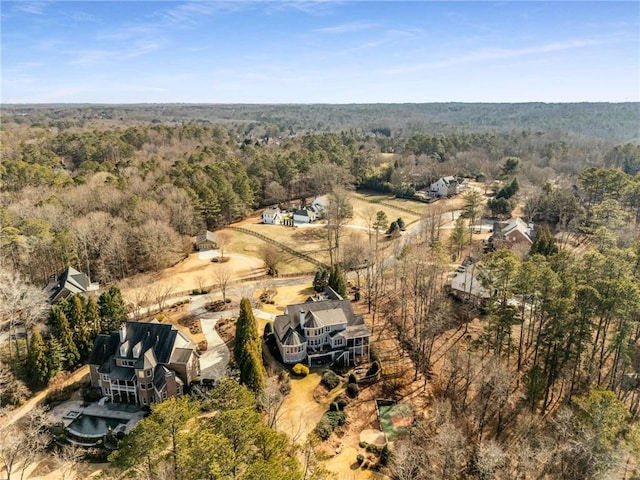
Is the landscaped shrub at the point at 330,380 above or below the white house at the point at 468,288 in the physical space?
below

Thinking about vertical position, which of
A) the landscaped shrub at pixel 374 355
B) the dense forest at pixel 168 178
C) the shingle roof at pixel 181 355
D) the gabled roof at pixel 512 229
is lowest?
the landscaped shrub at pixel 374 355

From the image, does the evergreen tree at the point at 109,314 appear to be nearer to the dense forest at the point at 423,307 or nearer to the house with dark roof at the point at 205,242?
the dense forest at the point at 423,307

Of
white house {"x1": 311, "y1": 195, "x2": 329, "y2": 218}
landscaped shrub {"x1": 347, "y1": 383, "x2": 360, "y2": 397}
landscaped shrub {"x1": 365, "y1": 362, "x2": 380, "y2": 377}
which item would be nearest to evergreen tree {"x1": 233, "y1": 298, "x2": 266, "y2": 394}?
landscaped shrub {"x1": 347, "y1": 383, "x2": 360, "y2": 397}

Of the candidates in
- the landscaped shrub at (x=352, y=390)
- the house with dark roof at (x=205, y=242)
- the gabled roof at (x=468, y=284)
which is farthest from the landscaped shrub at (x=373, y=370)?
the house with dark roof at (x=205, y=242)

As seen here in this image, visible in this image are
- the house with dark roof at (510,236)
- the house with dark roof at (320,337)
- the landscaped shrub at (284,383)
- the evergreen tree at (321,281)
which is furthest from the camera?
the house with dark roof at (510,236)

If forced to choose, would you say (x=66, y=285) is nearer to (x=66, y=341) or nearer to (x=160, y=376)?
(x=66, y=341)

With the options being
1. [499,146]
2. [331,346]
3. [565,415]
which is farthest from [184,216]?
[499,146]

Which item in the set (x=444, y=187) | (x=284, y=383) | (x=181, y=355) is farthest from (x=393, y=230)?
(x=181, y=355)

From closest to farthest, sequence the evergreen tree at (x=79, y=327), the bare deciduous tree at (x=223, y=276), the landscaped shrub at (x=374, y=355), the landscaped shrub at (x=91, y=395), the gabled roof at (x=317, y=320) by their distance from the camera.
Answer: the landscaped shrub at (x=91, y=395) < the evergreen tree at (x=79, y=327) < the landscaped shrub at (x=374, y=355) < the gabled roof at (x=317, y=320) < the bare deciduous tree at (x=223, y=276)
